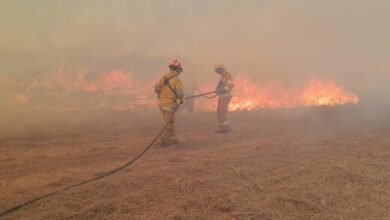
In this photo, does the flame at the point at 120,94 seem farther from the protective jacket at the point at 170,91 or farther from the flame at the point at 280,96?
the protective jacket at the point at 170,91

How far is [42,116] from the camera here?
1422 centimetres

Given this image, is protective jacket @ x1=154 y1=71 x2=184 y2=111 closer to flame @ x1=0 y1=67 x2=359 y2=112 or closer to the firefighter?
the firefighter

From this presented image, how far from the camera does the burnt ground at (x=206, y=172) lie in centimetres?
496

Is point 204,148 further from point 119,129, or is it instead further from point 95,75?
point 95,75

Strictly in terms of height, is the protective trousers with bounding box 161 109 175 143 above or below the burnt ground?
above

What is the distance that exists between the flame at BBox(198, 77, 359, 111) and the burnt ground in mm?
4912

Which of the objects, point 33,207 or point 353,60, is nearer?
point 33,207

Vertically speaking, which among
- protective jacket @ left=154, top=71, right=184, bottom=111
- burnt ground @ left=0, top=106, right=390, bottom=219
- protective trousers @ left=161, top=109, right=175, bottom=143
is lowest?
burnt ground @ left=0, top=106, right=390, bottom=219

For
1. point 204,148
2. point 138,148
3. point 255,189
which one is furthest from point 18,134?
point 255,189

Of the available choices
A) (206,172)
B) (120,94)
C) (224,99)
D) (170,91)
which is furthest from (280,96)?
(206,172)

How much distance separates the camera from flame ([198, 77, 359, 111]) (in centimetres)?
1710

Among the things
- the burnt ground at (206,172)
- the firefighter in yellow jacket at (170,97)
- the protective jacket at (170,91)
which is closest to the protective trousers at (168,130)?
the firefighter in yellow jacket at (170,97)

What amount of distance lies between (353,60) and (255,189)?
28464 mm

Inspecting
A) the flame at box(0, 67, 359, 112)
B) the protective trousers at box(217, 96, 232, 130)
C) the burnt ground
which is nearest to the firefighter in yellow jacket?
the burnt ground
